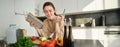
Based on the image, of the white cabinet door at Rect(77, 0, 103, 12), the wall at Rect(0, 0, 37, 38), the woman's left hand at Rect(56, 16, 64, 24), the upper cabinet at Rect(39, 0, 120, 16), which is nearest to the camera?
the woman's left hand at Rect(56, 16, 64, 24)

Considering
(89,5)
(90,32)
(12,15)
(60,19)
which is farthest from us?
(89,5)

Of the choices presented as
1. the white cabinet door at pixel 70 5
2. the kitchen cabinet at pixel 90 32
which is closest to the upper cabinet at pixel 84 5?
the white cabinet door at pixel 70 5

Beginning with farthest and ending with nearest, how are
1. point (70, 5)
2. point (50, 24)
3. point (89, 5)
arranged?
1. point (70, 5)
2. point (89, 5)
3. point (50, 24)

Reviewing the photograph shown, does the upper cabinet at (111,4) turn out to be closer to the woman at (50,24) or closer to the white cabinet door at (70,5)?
the white cabinet door at (70,5)

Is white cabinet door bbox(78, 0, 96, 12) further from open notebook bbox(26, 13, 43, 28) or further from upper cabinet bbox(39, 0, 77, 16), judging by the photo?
open notebook bbox(26, 13, 43, 28)

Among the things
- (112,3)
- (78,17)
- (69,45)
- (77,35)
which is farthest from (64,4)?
(69,45)

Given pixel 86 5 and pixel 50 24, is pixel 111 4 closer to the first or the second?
pixel 86 5

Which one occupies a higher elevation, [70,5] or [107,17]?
[70,5]

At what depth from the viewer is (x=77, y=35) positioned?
2.71 m

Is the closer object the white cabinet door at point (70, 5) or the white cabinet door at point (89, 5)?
the white cabinet door at point (89, 5)

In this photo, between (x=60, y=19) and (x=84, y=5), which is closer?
(x=60, y=19)

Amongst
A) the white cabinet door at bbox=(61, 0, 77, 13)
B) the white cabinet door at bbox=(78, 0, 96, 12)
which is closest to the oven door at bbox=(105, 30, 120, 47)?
the white cabinet door at bbox=(78, 0, 96, 12)

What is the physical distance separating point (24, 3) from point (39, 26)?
2.73ft

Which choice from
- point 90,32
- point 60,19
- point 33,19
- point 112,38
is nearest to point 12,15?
point 33,19
